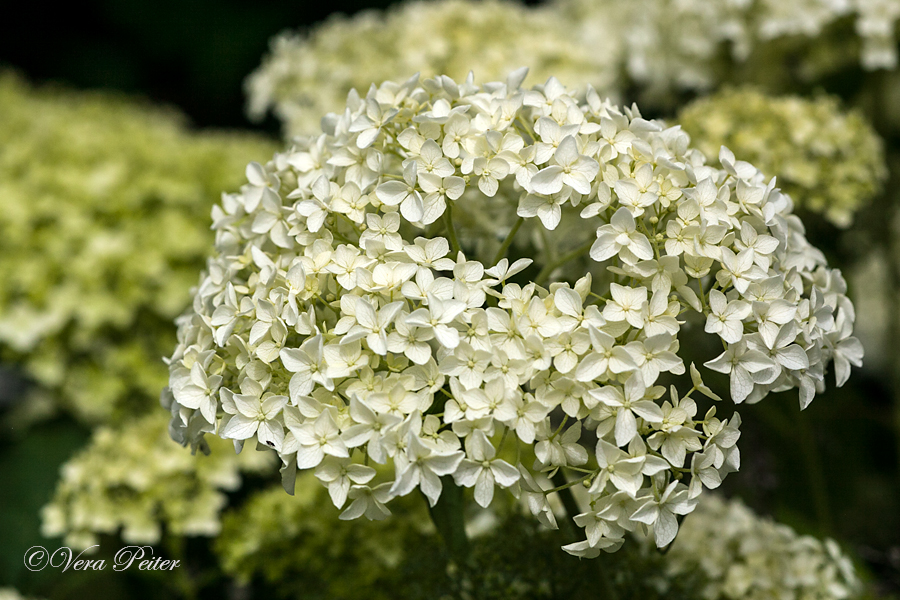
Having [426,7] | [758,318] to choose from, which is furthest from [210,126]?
[758,318]

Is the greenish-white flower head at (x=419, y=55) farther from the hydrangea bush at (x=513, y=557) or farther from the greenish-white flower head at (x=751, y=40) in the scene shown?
the hydrangea bush at (x=513, y=557)

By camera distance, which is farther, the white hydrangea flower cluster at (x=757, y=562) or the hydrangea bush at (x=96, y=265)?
the hydrangea bush at (x=96, y=265)

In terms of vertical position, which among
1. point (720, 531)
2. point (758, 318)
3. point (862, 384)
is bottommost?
point (862, 384)

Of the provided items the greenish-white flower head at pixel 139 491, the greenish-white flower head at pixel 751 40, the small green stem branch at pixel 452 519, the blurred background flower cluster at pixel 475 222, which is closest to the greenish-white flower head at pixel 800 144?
the blurred background flower cluster at pixel 475 222

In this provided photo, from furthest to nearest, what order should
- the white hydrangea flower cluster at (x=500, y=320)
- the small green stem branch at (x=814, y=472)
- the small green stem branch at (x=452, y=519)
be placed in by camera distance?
the small green stem branch at (x=814, y=472)
the small green stem branch at (x=452, y=519)
the white hydrangea flower cluster at (x=500, y=320)

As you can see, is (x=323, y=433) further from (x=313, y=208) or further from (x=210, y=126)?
(x=210, y=126)

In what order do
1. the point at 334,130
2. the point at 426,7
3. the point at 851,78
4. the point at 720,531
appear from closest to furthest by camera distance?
the point at 334,130 < the point at 720,531 < the point at 851,78 < the point at 426,7
